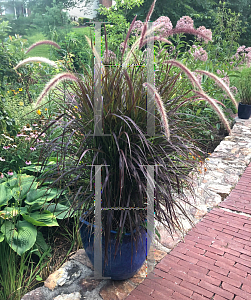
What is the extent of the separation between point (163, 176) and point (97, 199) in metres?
0.41

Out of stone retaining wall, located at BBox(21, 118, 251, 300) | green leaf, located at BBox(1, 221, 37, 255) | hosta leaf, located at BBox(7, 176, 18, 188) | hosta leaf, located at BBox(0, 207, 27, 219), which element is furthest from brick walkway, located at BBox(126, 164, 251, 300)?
hosta leaf, located at BBox(7, 176, 18, 188)

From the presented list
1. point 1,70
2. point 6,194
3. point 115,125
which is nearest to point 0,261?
point 6,194

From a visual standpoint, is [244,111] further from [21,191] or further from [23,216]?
[23,216]

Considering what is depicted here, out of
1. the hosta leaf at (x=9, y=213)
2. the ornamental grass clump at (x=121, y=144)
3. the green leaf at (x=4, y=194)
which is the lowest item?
the hosta leaf at (x=9, y=213)

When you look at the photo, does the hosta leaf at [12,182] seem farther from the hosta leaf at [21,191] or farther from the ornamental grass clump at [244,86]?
the ornamental grass clump at [244,86]

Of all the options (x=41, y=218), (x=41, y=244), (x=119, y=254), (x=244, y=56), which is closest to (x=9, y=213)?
(x=41, y=218)

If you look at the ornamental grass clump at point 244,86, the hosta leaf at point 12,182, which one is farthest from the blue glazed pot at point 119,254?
the ornamental grass clump at point 244,86

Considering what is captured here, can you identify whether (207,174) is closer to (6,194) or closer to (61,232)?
(61,232)

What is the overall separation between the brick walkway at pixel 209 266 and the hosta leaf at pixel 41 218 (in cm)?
76

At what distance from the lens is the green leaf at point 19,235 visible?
1787 mm

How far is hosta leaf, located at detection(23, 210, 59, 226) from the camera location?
1.95 metres

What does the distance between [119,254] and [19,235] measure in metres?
0.73

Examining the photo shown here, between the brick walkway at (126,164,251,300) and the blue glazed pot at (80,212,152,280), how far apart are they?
0.15 metres

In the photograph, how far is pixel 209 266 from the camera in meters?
1.98
